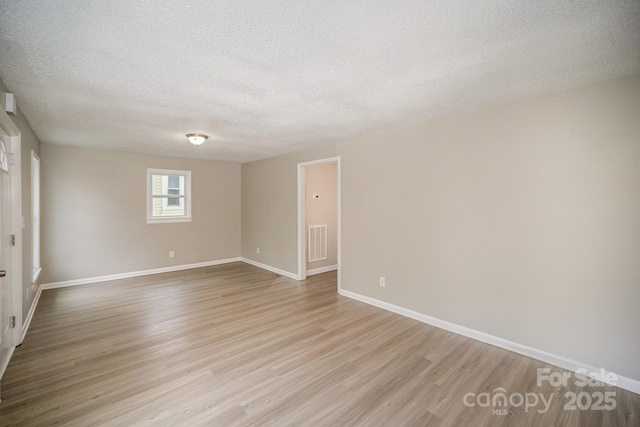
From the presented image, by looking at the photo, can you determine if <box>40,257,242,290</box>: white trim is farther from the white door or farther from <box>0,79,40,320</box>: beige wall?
the white door

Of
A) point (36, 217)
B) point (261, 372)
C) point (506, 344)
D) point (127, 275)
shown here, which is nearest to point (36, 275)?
point (36, 217)

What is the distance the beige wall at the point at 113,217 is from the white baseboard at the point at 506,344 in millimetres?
4170

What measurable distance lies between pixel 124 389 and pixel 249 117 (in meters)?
2.68

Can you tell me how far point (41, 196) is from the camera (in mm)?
4309

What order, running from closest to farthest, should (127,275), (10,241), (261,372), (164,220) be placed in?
1. (261,372)
2. (10,241)
3. (127,275)
4. (164,220)

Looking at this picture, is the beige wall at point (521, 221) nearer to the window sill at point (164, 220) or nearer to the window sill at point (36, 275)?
the window sill at point (164, 220)

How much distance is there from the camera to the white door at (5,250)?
7.30ft

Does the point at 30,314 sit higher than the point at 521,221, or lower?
lower

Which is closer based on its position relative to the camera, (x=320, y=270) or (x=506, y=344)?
(x=506, y=344)

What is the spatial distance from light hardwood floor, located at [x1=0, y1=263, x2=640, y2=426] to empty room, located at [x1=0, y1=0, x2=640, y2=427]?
2 cm

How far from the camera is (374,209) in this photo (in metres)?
3.78

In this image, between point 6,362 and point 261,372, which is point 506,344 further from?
point 6,362

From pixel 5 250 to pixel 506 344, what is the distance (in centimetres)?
465

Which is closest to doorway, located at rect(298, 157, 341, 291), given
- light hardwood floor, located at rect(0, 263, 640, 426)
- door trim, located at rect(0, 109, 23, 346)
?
light hardwood floor, located at rect(0, 263, 640, 426)
